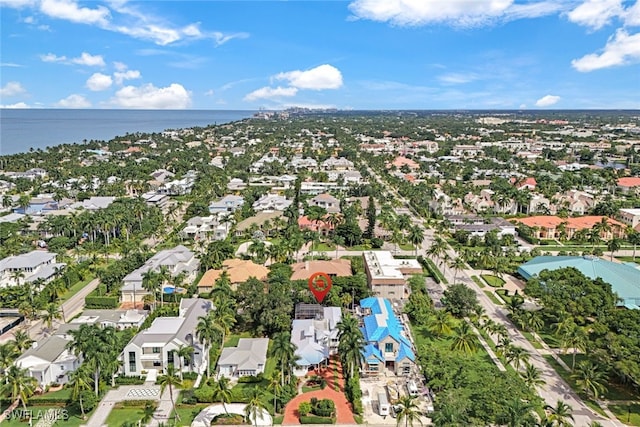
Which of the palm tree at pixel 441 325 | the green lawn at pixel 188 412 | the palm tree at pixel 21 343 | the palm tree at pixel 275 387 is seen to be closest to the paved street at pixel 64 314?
the palm tree at pixel 21 343

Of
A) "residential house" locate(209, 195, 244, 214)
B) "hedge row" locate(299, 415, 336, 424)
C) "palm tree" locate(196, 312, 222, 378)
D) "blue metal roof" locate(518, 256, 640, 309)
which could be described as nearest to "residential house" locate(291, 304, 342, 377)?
"hedge row" locate(299, 415, 336, 424)

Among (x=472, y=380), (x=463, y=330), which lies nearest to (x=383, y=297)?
(x=463, y=330)

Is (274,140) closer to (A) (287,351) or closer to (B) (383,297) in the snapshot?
(B) (383,297)

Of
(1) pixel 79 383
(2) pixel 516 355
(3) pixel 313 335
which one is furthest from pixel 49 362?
(2) pixel 516 355

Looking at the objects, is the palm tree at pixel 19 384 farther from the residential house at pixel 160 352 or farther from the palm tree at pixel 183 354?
the palm tree at pixel 183 354

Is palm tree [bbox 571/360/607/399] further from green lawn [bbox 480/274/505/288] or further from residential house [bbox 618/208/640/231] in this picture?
residential house [bbox 618/208/640/231]
